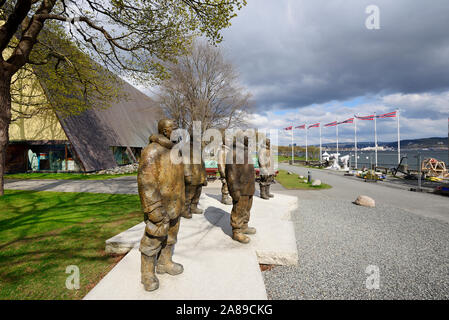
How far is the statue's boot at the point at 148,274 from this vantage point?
8.39ft

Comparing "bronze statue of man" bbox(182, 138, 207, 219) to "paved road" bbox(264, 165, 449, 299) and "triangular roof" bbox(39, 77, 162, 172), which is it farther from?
"triangular roof" bbox(39, 77, 162, 172)

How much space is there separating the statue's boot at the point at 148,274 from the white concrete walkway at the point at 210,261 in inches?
2.7

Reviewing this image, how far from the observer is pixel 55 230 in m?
4.85

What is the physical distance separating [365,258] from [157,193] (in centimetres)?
452

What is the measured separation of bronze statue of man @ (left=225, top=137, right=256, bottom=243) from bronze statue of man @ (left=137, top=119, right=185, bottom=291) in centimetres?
142

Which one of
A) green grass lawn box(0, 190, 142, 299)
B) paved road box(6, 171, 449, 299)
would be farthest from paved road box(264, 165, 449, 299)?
green grass lawn box(0, 190, 142, 299)

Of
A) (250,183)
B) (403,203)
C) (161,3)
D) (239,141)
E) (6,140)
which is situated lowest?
(403,203)

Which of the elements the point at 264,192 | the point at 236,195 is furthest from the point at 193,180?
the point at 264,192

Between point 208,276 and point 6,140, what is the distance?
32.1 feet

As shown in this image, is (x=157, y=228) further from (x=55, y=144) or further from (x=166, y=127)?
(x=55, y=144)

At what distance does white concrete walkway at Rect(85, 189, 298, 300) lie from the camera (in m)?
2.54

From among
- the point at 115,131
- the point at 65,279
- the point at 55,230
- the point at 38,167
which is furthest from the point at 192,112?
the point at 65,279

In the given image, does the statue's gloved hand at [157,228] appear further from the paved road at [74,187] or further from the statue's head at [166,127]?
the paved road at [74,187]
